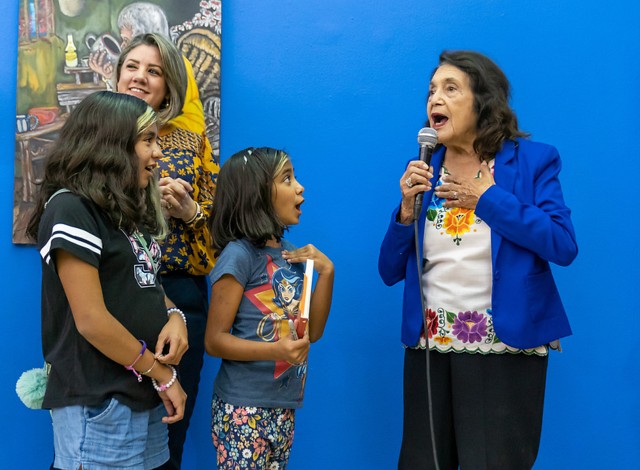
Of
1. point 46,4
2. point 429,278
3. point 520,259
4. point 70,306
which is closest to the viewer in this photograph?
point 70,306

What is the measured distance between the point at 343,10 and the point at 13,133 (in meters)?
1.23

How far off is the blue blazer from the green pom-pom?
888 mm

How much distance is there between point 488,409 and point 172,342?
2.54 ft

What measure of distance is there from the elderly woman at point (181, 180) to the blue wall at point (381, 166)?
0.45m

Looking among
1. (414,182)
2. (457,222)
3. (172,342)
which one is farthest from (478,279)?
(172,342)

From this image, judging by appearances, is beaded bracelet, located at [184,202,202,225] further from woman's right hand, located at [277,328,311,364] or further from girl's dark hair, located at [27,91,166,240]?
woman's right hand, located at [277,328,311,364]

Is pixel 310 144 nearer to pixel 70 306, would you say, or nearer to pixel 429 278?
pixel 429 278

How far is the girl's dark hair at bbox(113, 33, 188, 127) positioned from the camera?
1992mm

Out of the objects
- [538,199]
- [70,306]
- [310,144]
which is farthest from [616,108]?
[70,306]

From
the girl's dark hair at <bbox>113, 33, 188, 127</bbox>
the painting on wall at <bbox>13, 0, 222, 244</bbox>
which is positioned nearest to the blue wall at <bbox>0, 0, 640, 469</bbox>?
the painting on wall at <bbox>13, 0, 222, 244</bbox>

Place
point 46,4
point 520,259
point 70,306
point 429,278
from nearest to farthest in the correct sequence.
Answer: point 70,306 → point 520,259 → point 429,278 → point 46,4

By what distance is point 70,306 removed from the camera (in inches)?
56.6

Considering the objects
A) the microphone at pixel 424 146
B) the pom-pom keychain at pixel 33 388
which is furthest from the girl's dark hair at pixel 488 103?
the pom-pom keychain at pixel 33 388

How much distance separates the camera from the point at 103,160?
1500 mm
